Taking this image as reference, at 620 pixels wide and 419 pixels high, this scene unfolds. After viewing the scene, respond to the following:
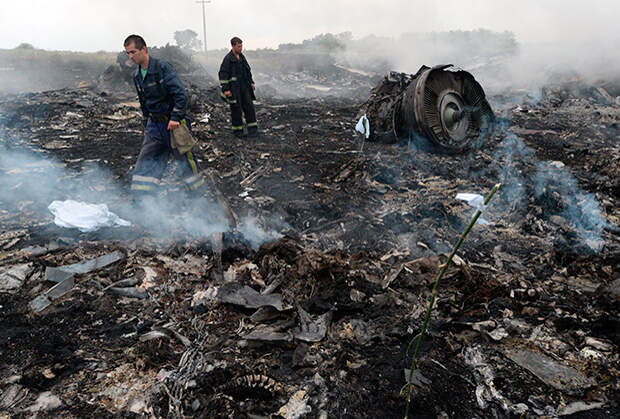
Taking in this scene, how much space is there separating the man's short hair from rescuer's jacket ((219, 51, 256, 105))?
328 cm

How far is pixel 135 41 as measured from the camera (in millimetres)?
3742

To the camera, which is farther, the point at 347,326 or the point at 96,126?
the point at 96,126

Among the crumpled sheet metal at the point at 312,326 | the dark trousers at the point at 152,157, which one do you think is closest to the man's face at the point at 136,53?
the dark trousers at the point at 152,157

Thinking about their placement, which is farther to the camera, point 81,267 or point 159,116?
point 159,116

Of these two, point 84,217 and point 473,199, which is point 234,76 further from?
point 473,199

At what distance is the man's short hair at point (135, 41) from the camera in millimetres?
3699

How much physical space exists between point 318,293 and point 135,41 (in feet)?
10.8

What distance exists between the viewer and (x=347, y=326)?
261 centimetres

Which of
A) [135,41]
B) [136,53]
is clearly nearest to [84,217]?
[136,53]

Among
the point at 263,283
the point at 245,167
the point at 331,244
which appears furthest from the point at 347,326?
the point at 245,167

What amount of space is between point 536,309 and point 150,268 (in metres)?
3.39

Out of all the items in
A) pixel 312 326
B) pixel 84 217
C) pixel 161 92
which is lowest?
pixel 312 326

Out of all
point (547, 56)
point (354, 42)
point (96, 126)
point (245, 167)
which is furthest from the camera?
point (354, 42)

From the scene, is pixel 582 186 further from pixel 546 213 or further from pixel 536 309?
pixel 536 309
